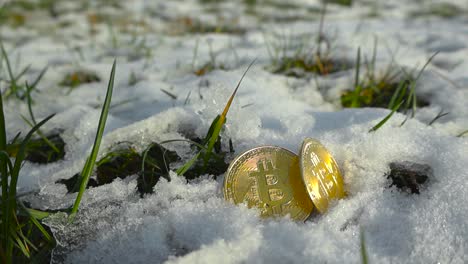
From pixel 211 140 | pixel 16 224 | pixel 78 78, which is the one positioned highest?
pixel 211 140

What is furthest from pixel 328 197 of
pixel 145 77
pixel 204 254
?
pixel 145 77

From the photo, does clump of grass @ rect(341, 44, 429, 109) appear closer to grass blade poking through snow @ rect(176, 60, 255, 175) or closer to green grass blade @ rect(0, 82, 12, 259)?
grass blade poking through snow @ rect(176, 60, 255, 175)

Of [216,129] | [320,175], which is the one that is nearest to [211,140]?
[216,129]

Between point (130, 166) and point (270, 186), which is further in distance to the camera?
point (130, 166)

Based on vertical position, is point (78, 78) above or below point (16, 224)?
below

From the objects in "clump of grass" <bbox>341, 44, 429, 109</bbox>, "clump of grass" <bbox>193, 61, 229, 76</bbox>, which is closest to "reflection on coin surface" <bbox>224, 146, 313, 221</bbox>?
"clump of grass" <bbox>341, 44, 429, 109</bbox>

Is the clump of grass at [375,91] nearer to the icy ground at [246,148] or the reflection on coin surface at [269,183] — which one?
the icy ground at [246,148]

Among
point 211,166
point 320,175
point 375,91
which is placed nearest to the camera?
point 320,175

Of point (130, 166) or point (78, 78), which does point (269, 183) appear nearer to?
point (130, 166)
